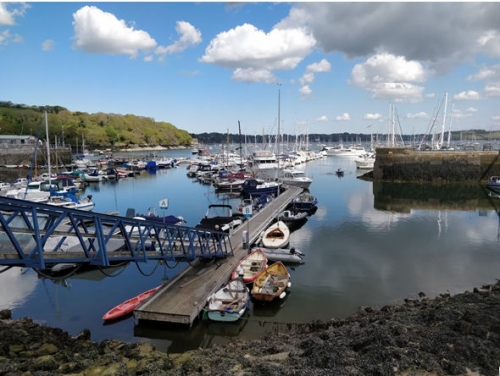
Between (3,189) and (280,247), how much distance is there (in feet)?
136

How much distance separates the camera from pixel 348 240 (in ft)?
101

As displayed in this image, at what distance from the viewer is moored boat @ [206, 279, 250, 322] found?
15641 millimetres

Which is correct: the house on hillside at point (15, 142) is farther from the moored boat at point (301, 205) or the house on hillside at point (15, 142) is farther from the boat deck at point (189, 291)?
the boat deck at point (189, 291)

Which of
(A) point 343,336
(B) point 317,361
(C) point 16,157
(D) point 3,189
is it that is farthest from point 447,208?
(C) point 16,157

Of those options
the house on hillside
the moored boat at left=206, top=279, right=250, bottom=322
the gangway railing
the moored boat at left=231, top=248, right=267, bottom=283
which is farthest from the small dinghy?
the house on hillside

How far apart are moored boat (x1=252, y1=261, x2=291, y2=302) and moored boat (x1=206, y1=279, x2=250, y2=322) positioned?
1182 millimetres

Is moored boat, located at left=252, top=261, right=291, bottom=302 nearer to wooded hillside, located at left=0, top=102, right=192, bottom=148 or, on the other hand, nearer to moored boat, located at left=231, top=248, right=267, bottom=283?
moored boat, located at left=231, top=248, right=267, bottom=283

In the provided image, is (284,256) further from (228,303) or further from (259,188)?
(259,188)

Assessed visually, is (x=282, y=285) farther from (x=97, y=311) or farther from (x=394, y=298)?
(x=97, y=311)

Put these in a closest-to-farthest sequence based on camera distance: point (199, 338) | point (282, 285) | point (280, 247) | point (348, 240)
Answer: point (199, 338), point (282, 285), point (280, 247), point (348, 240)

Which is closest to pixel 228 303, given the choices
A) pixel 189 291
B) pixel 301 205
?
pixel 189 291

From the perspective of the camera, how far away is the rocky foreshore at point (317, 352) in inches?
367

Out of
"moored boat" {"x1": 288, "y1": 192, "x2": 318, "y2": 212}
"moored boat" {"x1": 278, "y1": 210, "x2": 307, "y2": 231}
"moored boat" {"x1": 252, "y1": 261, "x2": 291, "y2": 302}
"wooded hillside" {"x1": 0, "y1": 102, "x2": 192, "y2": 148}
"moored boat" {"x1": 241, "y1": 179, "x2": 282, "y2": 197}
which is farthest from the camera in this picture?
"wooded hillside" {"x1": 0, "y1": 102, "x2": 192, "y2": 148}

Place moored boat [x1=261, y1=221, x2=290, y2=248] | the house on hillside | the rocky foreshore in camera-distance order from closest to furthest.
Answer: the rocky foreshore → moored boat [x1=261, y1=221, x2=290, y2=248] → the house on hillside
